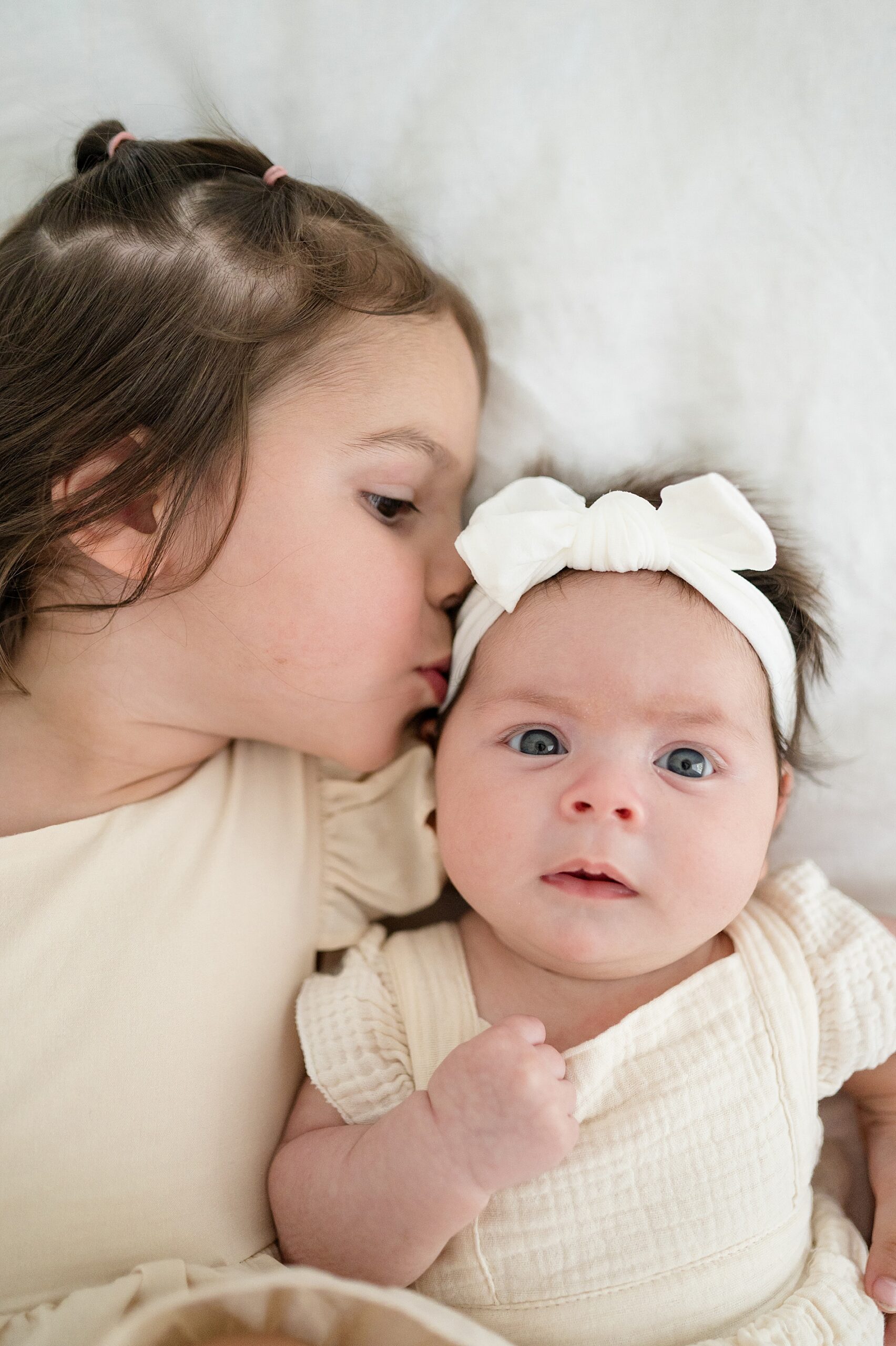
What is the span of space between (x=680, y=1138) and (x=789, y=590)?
2.32 ft

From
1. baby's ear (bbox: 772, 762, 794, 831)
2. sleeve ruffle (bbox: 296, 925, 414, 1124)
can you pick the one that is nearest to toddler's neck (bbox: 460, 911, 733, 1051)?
sleeve ruffle (bbox: 296, 925, 414, 1124)

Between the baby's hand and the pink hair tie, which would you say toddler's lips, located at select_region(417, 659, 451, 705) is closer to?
the baby's hand

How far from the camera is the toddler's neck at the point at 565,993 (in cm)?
123

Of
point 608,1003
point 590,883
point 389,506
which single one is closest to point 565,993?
point 608,1003

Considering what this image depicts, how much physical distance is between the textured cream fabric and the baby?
0.23 feet

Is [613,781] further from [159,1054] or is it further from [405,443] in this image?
Result: [159,1054]

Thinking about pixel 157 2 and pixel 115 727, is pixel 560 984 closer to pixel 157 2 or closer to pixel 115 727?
pixel 115 727

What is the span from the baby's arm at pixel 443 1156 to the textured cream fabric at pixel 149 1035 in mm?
149

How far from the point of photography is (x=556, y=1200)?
1118 mm

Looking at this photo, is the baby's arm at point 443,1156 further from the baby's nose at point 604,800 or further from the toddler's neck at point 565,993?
the baby's nose at point 604,800

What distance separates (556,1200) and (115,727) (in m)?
0.80

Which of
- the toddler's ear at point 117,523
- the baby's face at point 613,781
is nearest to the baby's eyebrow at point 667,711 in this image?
the baby's face at point 613,781

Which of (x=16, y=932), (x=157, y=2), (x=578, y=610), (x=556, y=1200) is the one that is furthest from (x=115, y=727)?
(x=157, y=2)

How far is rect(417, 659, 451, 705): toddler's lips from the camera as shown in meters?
1.39
